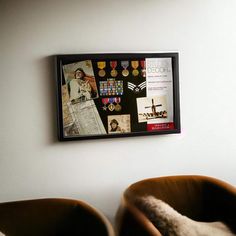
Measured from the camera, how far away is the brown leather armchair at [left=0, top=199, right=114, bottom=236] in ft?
5.33

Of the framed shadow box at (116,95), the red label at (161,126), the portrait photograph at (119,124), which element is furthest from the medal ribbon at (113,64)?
the red label at (161,126)

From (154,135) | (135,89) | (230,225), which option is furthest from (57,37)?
(230,225)

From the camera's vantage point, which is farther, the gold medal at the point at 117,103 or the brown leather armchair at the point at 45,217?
the gold medal at the point at 117,103

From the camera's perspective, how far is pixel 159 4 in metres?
2.10

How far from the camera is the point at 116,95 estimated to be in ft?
6.66

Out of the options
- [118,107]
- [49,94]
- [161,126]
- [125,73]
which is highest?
[125,73]

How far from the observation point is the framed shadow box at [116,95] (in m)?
1.97

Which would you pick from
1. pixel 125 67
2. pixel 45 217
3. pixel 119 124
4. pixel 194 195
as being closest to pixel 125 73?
pixel 125 67

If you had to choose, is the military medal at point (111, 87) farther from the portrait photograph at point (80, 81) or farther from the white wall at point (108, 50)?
the white wall at point (108, 50)

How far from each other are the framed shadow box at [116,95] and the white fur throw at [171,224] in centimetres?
54

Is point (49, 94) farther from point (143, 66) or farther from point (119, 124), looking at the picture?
point (143, 66)

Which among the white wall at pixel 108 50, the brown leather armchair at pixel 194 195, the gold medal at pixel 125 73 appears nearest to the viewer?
the brown leather armchair at pixel 194 195

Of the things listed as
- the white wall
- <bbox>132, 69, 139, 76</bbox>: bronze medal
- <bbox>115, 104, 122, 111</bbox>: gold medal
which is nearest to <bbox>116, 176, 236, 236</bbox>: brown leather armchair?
the white wall

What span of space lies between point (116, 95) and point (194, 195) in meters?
0.85
